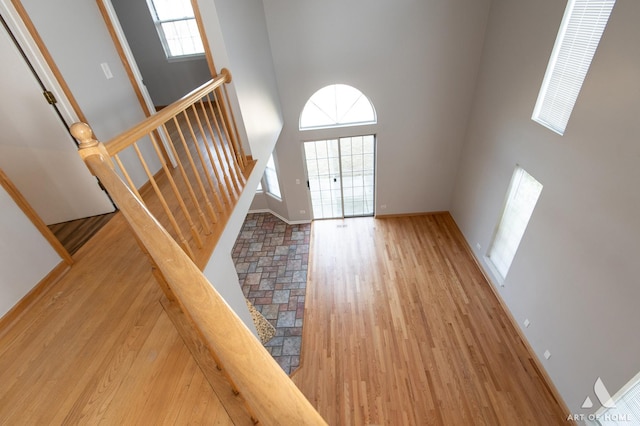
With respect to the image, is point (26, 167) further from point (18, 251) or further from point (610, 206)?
point (610, 206)

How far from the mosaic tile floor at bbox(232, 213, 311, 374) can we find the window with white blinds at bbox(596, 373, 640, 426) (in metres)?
3.43

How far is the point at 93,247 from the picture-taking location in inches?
92.0

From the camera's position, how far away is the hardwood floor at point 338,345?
1317 millimetres

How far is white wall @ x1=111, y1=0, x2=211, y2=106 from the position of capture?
216 inches

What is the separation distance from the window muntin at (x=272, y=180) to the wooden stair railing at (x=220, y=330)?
5323mm

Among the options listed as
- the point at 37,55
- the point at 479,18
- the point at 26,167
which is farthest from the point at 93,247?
the point at 479,18

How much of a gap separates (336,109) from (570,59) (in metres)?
3.60

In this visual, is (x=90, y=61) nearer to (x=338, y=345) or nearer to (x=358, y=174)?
(x=338, y=345)

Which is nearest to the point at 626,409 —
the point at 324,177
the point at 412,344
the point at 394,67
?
the point at 412,344

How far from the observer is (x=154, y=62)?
5.90 m

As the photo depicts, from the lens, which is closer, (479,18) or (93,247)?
(93,247)

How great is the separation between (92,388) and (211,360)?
1.83 feet

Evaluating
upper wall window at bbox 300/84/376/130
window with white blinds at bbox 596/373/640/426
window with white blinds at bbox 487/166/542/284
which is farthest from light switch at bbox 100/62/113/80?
window with white blinds at bbox 596/373/640/426

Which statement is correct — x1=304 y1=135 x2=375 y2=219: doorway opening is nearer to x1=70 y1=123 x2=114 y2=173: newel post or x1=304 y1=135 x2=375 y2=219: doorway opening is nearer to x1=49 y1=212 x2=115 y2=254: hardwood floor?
x1=49 y1=212 x2=115 y2=254: hardwood floor
